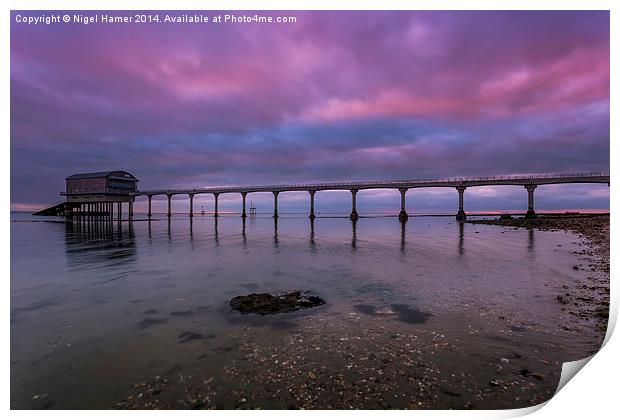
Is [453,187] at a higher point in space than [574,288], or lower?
higher

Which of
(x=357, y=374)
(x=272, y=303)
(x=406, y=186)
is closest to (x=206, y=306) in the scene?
(x=272, y=303)

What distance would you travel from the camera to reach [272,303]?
36.6 feet

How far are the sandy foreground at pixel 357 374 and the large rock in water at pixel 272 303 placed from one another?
195 centimetres

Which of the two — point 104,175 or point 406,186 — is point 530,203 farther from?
point 104,175

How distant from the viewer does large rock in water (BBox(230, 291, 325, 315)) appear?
34.8ft

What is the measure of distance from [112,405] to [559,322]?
12162 mm

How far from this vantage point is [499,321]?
29.9ft

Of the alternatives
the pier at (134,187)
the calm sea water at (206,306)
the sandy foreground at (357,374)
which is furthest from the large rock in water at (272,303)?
the pier at (134,187)

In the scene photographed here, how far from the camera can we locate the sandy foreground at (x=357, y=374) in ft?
17.8

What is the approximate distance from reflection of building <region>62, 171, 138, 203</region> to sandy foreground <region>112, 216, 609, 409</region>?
94.0 meters

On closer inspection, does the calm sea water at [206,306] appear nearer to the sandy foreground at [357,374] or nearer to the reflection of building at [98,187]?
the sandy foreground at [357,374]
